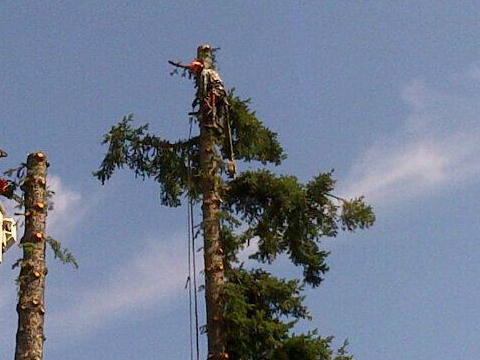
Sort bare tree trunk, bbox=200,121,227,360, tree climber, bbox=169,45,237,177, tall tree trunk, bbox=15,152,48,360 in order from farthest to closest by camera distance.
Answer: tree climber, bbox=169,45,237,177
bare tree trunk, bbox=200,121,227,360
tall tree trunk, bbox=15,152,48,360

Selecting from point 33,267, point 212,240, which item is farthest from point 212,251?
point 33,267

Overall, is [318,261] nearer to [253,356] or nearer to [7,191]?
[253,356]

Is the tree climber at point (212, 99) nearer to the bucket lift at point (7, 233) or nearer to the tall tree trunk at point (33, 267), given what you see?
the tall tree trunk at point (33, 267)

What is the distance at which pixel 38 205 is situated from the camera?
16188 millimetres

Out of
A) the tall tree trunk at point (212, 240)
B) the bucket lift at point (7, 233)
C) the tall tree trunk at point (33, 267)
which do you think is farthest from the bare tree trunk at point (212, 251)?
the bucket lift at point (7, 233)

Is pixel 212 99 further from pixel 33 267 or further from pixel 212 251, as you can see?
pixel 33 267

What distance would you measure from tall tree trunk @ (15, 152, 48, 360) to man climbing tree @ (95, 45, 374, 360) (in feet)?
6.64

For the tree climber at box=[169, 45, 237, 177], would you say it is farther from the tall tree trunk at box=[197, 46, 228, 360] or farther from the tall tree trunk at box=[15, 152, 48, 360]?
the tall tree trunk at box=[15, 152, 48, 360]

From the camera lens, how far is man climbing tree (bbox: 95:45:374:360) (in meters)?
15.8

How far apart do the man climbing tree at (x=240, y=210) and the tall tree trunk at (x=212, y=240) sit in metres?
0.02

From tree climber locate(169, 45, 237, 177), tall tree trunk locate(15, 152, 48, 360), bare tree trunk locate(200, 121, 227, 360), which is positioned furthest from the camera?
tree climber locate(169, 45, 237, 177)

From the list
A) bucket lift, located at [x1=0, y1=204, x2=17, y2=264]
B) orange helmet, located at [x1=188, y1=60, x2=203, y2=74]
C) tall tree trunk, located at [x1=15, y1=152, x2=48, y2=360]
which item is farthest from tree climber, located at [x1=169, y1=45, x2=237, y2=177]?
bucket lift, located at [x1=0, y1=204, x2=17, y2=264]

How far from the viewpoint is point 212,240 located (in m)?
16.6

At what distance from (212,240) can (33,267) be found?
9.85 ft
